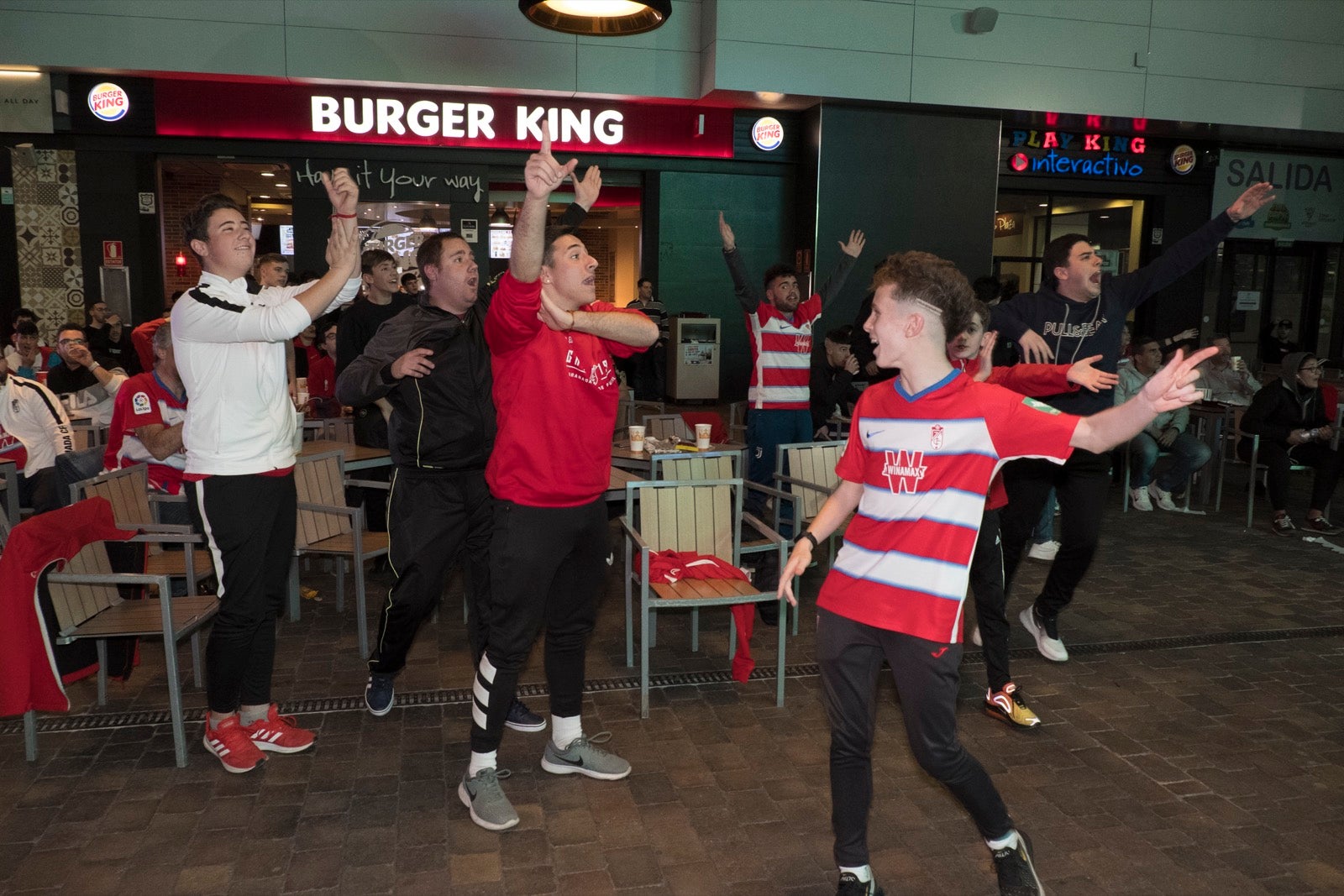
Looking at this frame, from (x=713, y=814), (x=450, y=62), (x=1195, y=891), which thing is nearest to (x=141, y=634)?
(x=713, y=814)

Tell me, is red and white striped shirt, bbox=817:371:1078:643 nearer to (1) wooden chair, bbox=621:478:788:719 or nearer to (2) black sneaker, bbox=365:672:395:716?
(1) wooden chair, bbox=621:478:788:719

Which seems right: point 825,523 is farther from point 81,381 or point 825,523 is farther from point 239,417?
point 81,381

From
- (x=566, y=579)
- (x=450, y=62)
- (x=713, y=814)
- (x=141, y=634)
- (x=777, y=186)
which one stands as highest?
(x=450, y=62)

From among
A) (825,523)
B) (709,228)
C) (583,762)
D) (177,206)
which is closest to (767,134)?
(709,228)

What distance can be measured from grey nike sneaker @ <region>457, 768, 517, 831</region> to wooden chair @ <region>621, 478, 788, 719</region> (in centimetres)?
99

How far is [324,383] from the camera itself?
7.78m

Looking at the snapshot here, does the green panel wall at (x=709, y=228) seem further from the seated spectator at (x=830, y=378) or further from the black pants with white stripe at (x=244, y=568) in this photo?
the black pants with white stripe at (x=244, y=568)

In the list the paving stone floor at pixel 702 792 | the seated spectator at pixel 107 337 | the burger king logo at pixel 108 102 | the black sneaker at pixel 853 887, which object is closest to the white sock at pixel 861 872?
the black sneaker at pixel 853 887

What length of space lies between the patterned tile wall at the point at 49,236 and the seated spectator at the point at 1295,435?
1251 cm

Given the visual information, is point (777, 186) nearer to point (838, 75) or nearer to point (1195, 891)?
point (838, 75)

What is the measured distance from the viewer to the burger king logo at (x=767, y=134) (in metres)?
13.0

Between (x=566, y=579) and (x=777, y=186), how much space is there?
1106 centimetres

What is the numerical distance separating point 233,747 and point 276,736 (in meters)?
0.16

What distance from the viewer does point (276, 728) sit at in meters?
3.67
